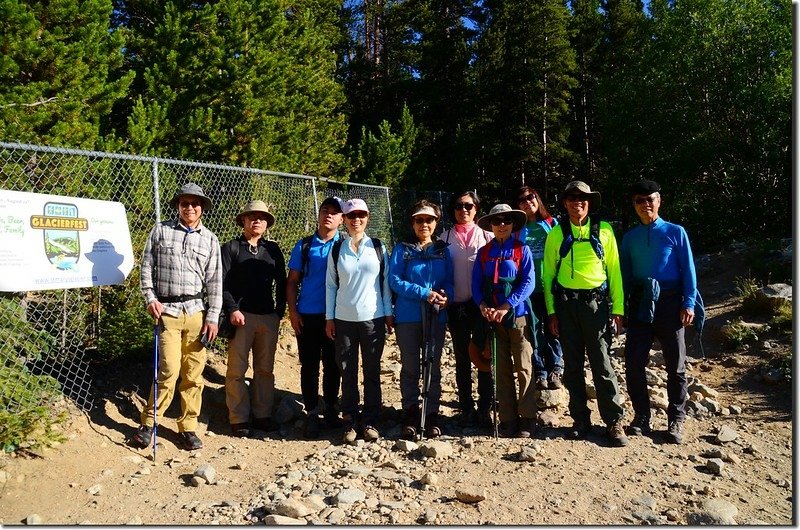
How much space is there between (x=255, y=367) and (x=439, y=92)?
897 inches

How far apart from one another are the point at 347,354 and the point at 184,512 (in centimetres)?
170

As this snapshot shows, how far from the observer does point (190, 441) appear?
4.84 meters

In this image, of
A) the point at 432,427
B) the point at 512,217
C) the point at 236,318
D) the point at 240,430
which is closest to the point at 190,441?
the point at 240,430

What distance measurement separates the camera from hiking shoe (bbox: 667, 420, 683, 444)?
4.77 metres

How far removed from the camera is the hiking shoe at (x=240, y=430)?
5.22m

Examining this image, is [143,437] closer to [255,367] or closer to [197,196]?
[255,367]

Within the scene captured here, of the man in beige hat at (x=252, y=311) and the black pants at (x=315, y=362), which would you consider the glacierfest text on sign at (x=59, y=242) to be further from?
the black pants at (x=315, y=362)

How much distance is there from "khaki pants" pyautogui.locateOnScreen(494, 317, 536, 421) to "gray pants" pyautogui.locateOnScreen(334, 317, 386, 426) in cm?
99

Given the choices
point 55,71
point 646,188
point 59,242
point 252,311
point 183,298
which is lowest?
point 252,311

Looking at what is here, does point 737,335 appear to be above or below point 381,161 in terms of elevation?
below

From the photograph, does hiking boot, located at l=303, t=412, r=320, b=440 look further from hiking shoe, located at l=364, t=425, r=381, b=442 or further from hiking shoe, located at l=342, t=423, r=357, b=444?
hiking shoe, located at l=364, t=425, r=381, b=442

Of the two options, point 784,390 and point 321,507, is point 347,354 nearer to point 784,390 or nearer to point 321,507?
point 321,507

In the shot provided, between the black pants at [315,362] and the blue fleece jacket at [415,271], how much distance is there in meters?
0.83

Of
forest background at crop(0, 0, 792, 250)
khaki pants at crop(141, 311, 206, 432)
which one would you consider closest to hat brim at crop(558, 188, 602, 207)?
khaki pants at crop(141, 311, 206, 432)
